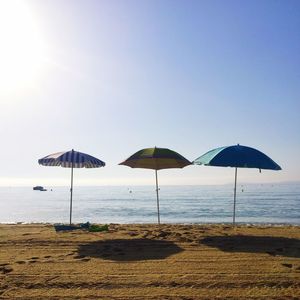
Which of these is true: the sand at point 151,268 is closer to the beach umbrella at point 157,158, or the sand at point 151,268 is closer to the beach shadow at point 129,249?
the beach shadow at point 129,249

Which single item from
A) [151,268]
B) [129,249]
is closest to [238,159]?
[129,249]

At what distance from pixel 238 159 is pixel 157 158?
103 inches

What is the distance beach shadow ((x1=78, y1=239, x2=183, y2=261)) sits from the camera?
717 cm

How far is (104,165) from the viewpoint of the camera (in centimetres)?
1284

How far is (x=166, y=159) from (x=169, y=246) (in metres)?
4.30

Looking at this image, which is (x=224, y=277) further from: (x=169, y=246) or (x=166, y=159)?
(x=166, y=159)

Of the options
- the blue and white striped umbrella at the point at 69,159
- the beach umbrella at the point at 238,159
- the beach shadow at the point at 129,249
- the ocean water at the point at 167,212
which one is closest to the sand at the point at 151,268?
the beach shadow at the point at 129,249

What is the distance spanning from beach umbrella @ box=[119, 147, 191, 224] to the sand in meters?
3.17

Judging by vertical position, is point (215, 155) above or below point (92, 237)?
above

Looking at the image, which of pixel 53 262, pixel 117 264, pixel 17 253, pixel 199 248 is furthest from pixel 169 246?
pixel 17 253

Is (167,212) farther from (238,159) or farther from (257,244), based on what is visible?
(257,244)

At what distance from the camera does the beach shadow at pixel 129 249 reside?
7168 mm

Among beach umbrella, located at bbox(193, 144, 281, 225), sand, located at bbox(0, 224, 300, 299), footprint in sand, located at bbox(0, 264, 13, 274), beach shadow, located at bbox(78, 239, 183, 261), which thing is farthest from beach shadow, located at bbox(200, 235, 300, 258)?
footprint in sand, located at bbox(0, 264, 13, 274)

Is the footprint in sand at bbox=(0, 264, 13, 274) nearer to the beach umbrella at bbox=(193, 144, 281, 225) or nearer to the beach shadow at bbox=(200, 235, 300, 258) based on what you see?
the beach shadow at bbox=(200, 235, 300, 258)
